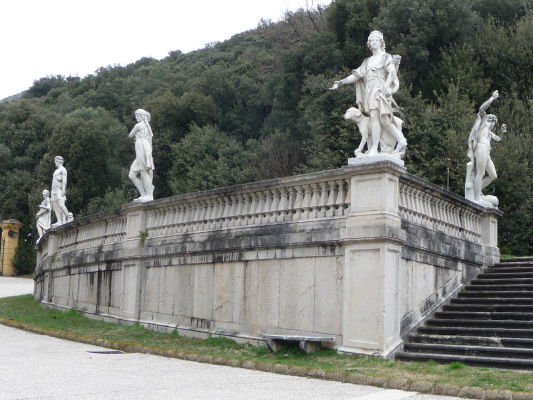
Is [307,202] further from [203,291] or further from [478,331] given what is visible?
[478,331]

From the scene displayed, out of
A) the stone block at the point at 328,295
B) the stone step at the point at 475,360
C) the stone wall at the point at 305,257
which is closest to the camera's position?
the stone step at the point at 475,360

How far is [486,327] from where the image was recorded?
40.2ft

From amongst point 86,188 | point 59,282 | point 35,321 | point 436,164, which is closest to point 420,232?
point 35,321


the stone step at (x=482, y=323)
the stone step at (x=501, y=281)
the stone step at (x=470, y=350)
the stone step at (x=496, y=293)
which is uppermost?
the stone step at (x=501, y=281)

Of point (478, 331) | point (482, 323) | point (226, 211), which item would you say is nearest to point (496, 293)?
point (482, 323)

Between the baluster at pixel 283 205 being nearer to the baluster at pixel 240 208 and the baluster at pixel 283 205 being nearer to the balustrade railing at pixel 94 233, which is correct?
the baluster at pixel 240 208

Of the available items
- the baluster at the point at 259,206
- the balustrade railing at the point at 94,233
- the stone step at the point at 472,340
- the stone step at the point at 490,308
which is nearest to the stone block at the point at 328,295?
the stone step at the point at 472,340

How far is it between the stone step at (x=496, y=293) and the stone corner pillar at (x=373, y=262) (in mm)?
3141

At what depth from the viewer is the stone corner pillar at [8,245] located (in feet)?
157

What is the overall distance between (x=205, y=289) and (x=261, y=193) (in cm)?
231

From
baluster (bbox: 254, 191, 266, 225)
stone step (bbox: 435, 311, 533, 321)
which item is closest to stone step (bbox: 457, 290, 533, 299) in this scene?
stone step (bbox: 435, 311, 533, 321)

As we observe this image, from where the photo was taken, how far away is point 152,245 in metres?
16.1

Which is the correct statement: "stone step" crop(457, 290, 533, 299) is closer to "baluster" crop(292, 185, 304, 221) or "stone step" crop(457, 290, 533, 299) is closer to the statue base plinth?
the statue base plinth

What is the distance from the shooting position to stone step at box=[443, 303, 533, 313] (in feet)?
41.7
